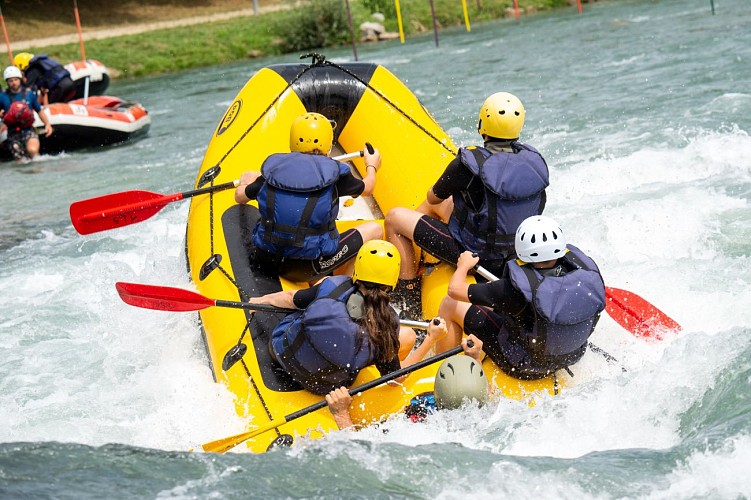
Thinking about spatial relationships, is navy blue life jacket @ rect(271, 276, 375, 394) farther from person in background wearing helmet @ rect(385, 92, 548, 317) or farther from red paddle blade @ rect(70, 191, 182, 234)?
red paddle blade @ rect(70, 191, 182, 234)

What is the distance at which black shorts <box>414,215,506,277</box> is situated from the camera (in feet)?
15.6

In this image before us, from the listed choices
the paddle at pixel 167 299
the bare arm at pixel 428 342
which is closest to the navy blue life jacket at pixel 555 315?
the bare arm at pixel 428 342

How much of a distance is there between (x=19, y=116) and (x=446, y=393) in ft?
29.4

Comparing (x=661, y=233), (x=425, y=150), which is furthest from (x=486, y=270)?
(x=661, y=233)

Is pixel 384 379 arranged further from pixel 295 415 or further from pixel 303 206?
pixel 303 206

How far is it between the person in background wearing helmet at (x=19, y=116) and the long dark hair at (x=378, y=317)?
853 cm

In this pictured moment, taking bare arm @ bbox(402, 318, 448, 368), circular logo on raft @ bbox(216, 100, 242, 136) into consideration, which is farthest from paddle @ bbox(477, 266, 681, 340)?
circular logo on raft @ bbox(216, 100, 242, 136)

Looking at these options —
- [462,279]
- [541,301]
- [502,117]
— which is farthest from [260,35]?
[541,301]

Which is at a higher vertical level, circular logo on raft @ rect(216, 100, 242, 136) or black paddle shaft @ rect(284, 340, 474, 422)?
circular logo on raft @ rect(216, 100, 242, 136)

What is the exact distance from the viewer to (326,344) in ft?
12.7

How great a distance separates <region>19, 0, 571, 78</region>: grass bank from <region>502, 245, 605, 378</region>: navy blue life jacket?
1618 centimetres

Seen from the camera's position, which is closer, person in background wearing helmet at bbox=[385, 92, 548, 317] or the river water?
the river water

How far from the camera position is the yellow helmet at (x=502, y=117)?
14.8ft

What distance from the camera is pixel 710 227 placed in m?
6.32
